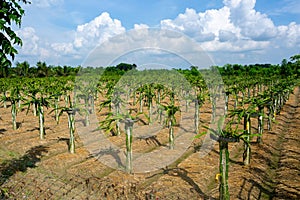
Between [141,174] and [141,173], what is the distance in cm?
8

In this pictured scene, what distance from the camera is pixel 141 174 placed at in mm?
8812

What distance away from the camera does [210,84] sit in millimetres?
28766

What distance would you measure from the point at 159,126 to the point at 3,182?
360 inches

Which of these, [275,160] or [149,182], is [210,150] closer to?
[275,160]

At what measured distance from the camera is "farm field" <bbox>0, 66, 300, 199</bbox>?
7.27 m

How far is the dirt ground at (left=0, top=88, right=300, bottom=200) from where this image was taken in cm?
726

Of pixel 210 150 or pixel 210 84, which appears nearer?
pixel 210 150

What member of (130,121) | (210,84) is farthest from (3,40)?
(210,84)

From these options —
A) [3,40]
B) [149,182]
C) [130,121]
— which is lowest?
[149,182]

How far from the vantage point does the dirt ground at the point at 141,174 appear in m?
7.26

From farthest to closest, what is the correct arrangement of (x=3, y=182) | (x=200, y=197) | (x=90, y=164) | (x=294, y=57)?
(x=294, y=57)
(x=90, y=164)
(x=3, y=182)
(x=200, y=197)

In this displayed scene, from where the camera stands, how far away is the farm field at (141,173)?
7.27 m

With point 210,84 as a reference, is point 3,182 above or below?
below

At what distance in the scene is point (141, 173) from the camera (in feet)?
29.2
